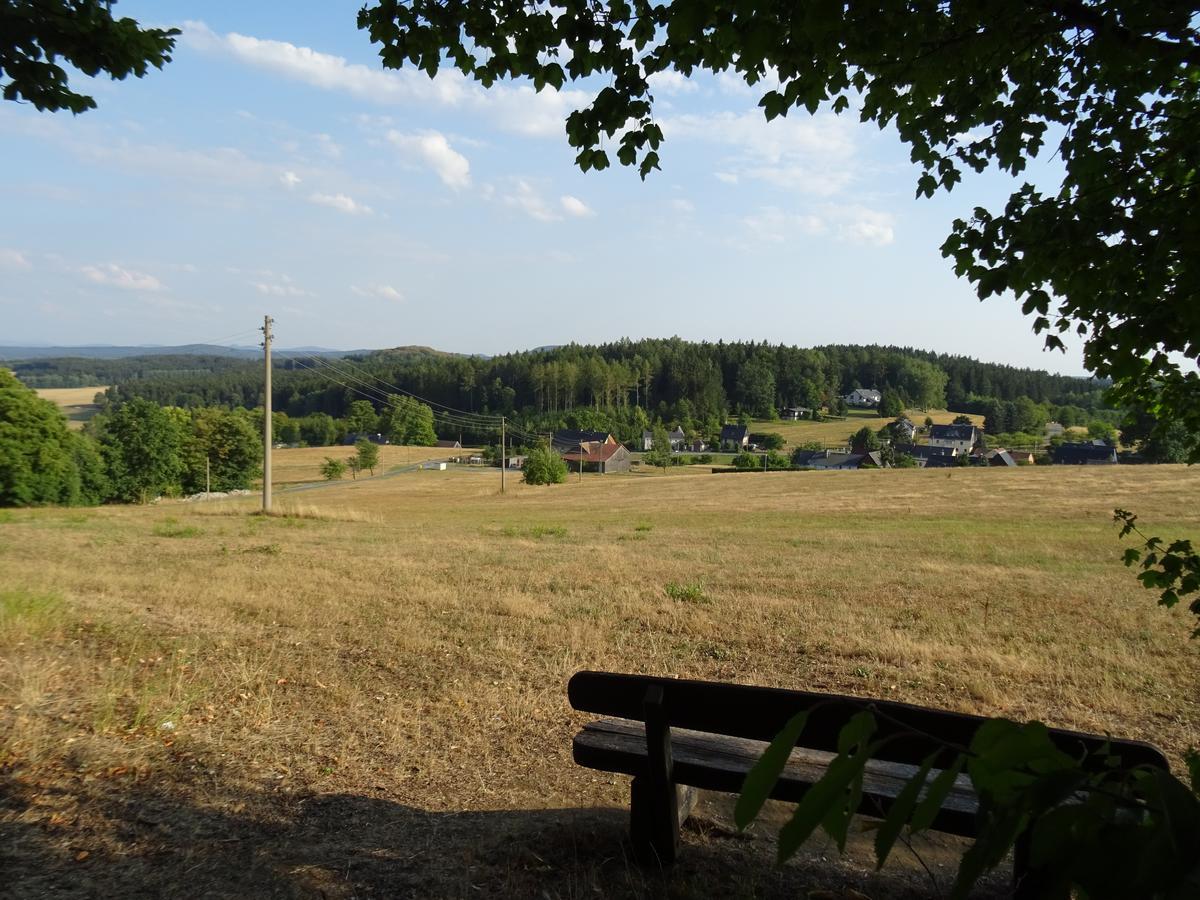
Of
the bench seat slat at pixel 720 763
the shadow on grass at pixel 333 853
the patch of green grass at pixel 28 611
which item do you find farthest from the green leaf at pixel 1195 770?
the patch of green grass at pixel 28 611

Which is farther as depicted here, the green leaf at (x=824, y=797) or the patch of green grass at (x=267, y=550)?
the patch of green grass at (x=267, y=550)

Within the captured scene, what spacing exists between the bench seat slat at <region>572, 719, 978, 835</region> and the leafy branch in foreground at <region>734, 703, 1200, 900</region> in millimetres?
2167

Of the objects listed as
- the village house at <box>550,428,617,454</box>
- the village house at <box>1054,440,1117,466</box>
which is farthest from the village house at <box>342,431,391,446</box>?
the village house at <box>1054,440,1117,466</box>

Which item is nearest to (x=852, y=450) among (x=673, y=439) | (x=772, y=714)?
(x=673, y=439)

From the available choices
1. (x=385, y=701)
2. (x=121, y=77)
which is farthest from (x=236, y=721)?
(x=121, y=77)

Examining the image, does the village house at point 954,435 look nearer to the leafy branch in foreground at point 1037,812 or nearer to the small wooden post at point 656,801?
the small wooden post at point 656,801

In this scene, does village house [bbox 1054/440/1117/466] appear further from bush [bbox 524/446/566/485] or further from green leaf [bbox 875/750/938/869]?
green leaf [bbox 875/750/938/869]

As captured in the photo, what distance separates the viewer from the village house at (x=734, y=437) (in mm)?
116562

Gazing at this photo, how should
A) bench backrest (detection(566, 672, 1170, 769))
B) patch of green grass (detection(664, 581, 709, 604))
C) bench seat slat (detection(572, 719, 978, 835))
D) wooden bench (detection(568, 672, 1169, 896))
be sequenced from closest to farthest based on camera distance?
bench backrest (detection(566, 672, 1170, 769)) → wooden bench (detection(568, 672, 1169, 896)) → bench seat slat (detection(572, 719, 978, 835)) → patch of green grass (detection(664, 581, 709, 604))

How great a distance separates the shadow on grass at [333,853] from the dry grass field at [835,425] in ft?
354

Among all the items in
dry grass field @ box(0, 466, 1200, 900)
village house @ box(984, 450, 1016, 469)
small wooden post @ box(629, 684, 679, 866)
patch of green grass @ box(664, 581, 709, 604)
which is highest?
small wooden post @ box(629, 684, 679, 866)

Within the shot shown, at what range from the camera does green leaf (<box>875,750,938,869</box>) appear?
36.6 inches

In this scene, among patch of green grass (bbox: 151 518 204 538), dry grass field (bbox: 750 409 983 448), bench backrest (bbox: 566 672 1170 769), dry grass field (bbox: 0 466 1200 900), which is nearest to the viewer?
bench backrest (bbox: 566 672 1170 769)

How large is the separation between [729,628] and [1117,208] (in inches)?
236
